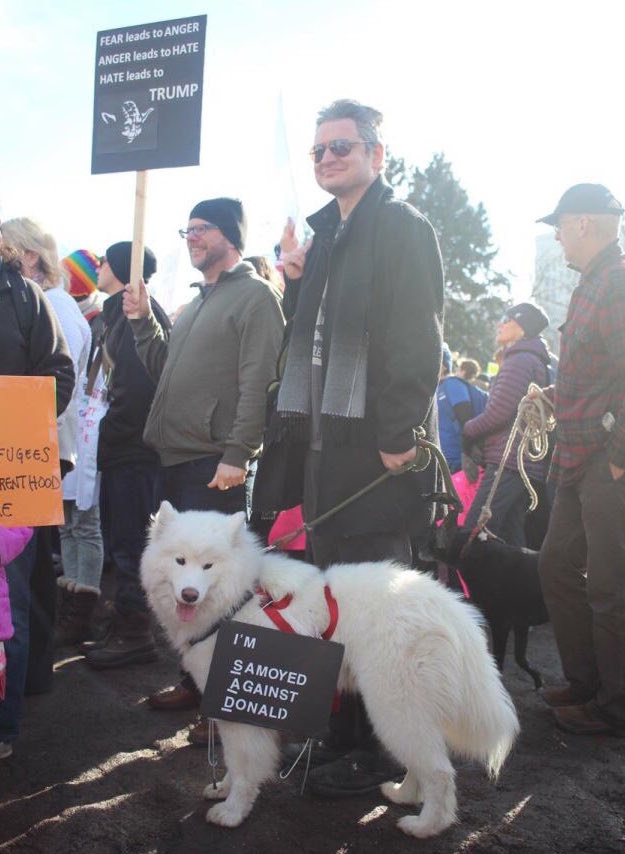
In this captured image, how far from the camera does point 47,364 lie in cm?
348

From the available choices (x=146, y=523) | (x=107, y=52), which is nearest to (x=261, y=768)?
(x=146, y=523)

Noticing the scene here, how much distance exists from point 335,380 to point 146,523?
2.36 m

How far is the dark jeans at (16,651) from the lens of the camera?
329 centimetres

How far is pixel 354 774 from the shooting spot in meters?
3.11

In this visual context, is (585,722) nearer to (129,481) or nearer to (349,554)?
(349,554)

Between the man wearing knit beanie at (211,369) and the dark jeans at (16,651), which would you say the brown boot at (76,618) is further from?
the dark jeans at (16,651)

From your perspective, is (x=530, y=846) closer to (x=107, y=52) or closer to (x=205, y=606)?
(x=205, y=606)

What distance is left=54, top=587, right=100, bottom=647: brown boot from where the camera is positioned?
5160 mm

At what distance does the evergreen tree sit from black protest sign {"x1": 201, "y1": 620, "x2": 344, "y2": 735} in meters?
30.1

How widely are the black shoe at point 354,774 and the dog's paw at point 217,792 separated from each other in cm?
32

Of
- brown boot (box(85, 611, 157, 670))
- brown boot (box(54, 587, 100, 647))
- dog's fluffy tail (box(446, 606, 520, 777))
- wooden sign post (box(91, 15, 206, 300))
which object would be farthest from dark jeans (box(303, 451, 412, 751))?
brown boot (box(54, 587, 100, 647))

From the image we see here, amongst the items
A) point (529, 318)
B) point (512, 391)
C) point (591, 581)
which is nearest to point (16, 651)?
point (591, 581)

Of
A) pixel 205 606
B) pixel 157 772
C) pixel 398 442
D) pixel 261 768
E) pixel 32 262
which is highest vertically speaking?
pixel 32 262

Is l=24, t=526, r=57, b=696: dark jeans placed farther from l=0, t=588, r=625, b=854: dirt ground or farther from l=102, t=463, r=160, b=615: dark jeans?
l=102, t=463, r=160, b=615: dark jeans
